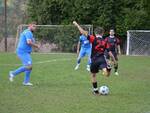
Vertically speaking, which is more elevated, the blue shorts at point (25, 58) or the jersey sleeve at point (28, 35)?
the jersey sleeve at point (28, 35)

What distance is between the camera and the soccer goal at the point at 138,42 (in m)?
37.8

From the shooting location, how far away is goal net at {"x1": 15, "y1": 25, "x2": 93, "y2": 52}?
1486 inches

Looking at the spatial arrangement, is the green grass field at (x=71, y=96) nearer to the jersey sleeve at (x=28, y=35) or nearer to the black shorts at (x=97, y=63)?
the black shorts at (x=97, y=63)

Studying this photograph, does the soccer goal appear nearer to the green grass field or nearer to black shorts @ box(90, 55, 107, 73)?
the green grass field

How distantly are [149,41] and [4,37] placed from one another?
50.5ft

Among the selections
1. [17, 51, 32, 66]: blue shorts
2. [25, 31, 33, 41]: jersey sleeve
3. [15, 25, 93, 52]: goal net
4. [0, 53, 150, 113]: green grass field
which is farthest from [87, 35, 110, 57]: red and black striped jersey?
[15, 25, 93, 52]: goal net

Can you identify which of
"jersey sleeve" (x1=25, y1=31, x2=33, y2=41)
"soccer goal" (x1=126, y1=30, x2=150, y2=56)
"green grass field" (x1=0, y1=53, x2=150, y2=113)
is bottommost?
"green grass field" (x1=0, y1=53, x2=150, y2=113)

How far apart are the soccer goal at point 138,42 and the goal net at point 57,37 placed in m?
3.26

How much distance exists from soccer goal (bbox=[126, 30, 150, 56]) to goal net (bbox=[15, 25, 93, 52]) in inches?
129

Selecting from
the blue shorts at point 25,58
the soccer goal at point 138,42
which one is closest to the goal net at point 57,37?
the soccer goal at point 138,42

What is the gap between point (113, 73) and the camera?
65.4 feet

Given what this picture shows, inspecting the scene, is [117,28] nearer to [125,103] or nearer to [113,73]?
[113,73]

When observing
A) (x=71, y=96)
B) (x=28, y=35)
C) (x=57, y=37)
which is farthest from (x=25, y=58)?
(x=57, y=37)

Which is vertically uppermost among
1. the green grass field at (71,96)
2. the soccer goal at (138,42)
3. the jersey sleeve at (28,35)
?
the jersey sleeve at (28,35)
